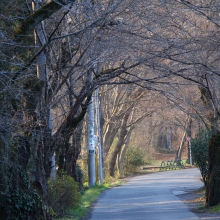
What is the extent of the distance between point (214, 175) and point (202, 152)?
458cm

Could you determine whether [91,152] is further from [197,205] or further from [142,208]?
[142,208]

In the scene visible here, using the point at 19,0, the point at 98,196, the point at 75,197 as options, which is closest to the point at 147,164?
the point at 98,196

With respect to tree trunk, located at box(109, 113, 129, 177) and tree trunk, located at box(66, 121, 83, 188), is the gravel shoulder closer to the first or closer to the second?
tree trunk, located at box(66, 121, 83, 188)

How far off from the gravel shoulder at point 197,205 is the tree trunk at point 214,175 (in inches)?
18.0

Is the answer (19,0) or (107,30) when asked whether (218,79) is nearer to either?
(107,30)

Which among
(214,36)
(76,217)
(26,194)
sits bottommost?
(76,217)

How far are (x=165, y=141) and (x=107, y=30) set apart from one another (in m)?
74.0

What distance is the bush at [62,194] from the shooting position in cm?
1645

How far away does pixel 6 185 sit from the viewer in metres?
10.2

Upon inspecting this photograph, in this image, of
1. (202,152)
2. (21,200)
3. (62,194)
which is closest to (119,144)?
(202,152)

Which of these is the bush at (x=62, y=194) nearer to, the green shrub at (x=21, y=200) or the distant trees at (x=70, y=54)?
the distant trees at (x=70, y=54)

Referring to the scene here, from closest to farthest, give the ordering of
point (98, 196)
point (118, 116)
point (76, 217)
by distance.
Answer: point (76, 217), point (98, 196), point (118, 116)

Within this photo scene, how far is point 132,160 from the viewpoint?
49375mm

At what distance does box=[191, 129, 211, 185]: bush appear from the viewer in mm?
21141
